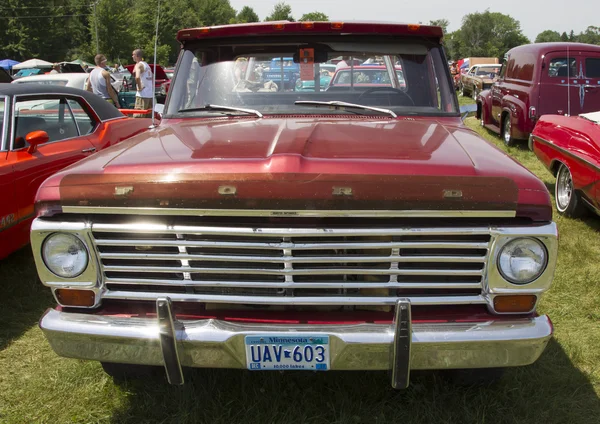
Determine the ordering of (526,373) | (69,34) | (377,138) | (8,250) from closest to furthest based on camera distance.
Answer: (377,138)
(526,373)
(8,250)
(69,34)

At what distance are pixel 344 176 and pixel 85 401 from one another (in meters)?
1.85

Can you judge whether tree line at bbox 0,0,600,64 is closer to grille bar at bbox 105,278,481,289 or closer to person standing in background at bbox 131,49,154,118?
person standing in background at bbox 131,49,154,118

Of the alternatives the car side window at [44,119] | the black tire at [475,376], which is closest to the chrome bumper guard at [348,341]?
the black tire at [475,376]

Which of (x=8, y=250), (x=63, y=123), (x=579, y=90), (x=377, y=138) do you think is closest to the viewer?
(x=377, y=138)

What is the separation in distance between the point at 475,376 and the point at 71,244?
198cm

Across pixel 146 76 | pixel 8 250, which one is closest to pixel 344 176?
pixel 8 250

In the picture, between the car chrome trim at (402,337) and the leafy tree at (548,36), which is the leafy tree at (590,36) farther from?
the car chrome trim at (402,337)

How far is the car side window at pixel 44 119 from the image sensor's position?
15.4 feet

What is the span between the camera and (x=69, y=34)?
69938 millimetres

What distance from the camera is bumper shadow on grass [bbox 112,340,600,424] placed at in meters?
2.64

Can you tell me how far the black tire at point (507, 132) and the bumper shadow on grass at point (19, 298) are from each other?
26.0ft

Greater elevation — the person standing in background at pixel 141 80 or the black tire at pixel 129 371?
the person standing in background at pixel 141 80

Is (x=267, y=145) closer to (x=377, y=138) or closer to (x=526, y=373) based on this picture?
(x=377, y=138)

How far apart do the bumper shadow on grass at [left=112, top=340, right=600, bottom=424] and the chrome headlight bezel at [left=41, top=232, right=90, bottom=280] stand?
875 mm
